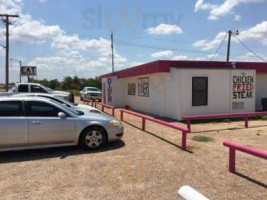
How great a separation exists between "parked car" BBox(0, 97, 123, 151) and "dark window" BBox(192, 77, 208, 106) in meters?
7.76

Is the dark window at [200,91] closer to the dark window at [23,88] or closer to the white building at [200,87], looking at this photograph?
the white building at [200,87]

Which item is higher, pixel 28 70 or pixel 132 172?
pixel 28 70

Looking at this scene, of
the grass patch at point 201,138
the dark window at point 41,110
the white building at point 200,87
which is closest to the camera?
the dark window at point 41,110

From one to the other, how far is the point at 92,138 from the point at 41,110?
1502 mm

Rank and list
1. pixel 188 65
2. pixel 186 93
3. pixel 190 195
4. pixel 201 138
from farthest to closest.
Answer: pixel 188 65
pixel 186 93
pixel 201 138
pixel 190 195

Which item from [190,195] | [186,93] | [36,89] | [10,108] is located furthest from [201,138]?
[36,89]

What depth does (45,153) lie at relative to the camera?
320 inches

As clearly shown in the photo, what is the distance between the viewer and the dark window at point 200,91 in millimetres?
15461

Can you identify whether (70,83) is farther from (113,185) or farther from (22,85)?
(113,185)

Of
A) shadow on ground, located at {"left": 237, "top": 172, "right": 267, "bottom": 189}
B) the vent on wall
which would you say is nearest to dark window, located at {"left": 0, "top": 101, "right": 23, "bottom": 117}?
shadow on ground, located at {"left": 237, "top": 172, "right": 267, "bottom": 189}

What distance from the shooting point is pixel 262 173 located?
631 cm

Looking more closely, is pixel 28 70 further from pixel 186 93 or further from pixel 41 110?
pixel 41 110

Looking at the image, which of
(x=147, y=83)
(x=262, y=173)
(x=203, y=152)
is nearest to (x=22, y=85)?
(x=147, y=83)

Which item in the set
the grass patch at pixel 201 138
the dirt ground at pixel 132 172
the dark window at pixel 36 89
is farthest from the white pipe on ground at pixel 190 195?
the dark window at pixel 36 89
